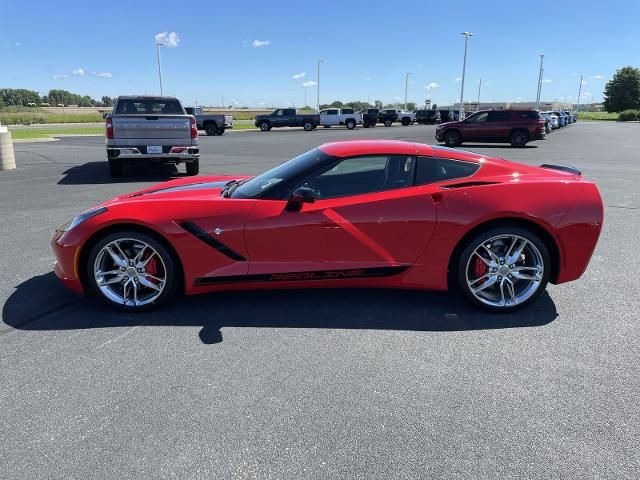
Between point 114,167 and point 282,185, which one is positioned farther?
point 114,167

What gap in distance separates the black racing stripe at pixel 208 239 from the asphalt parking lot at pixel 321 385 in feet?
1.68

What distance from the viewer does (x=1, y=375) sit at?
3029mm

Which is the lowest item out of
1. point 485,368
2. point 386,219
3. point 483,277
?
point 485,368

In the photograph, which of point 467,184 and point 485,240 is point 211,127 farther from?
point 485,240

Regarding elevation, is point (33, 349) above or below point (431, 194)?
below

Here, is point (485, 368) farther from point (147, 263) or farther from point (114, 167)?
point (114, 167)

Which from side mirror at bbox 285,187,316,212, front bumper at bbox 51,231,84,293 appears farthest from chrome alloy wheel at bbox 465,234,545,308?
front bumper at bbox 51,231,84,293

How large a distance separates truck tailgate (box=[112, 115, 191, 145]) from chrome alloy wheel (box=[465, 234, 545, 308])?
8.60 m

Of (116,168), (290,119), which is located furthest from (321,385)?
(290,119)

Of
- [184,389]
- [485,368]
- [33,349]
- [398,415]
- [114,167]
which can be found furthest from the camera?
[114,167]

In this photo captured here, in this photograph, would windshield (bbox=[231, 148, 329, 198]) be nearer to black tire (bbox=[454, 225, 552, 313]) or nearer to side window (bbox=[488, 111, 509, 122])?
black tire (bbox=[454, 225, 552, 313])

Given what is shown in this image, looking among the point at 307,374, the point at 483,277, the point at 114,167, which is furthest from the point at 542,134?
the point at 307,374

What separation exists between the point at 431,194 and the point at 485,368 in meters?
1.40

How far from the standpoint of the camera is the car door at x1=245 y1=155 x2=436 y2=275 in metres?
3.76
